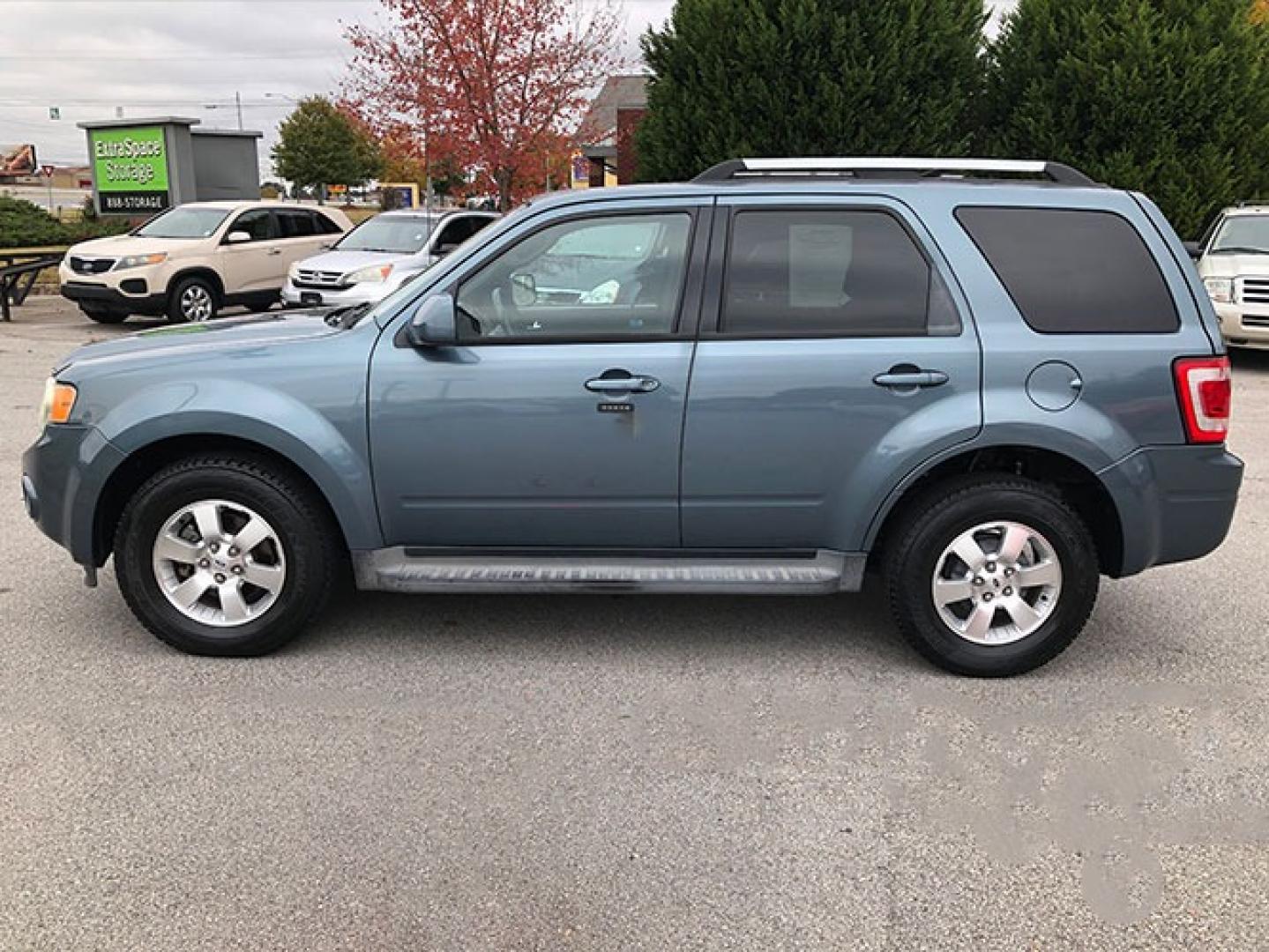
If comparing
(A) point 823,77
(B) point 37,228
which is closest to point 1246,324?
(A) point 823,77

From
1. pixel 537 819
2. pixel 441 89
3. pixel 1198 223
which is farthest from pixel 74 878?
pixel 441 89

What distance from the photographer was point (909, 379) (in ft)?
13.3

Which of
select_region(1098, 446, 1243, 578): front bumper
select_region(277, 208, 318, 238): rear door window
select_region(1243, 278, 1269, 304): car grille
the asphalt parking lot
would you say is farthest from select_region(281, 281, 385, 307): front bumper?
select_region(1098, 446, 1243, 578): front bumper

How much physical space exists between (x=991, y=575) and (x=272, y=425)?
271 cm

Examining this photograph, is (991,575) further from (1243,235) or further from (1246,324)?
(1243,235)

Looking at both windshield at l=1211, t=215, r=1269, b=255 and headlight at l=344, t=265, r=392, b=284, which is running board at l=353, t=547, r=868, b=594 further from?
windshield at l=1211, t=215, r=1269, b=255

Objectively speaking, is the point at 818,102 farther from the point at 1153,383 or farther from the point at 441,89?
the point at 1153,383

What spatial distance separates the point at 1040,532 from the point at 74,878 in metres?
3.29

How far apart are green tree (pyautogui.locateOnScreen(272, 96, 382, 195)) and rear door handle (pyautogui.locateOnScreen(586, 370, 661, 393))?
56.3 meters

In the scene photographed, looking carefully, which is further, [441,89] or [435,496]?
[441,89]

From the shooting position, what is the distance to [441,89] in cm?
1877

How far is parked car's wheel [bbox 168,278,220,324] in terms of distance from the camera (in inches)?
585

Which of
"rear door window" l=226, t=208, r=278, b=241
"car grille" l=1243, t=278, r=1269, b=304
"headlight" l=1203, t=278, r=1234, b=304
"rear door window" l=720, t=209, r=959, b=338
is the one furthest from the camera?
"rear door window" l=226, t=208, r=278, b=241

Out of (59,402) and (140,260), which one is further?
(140,260)
